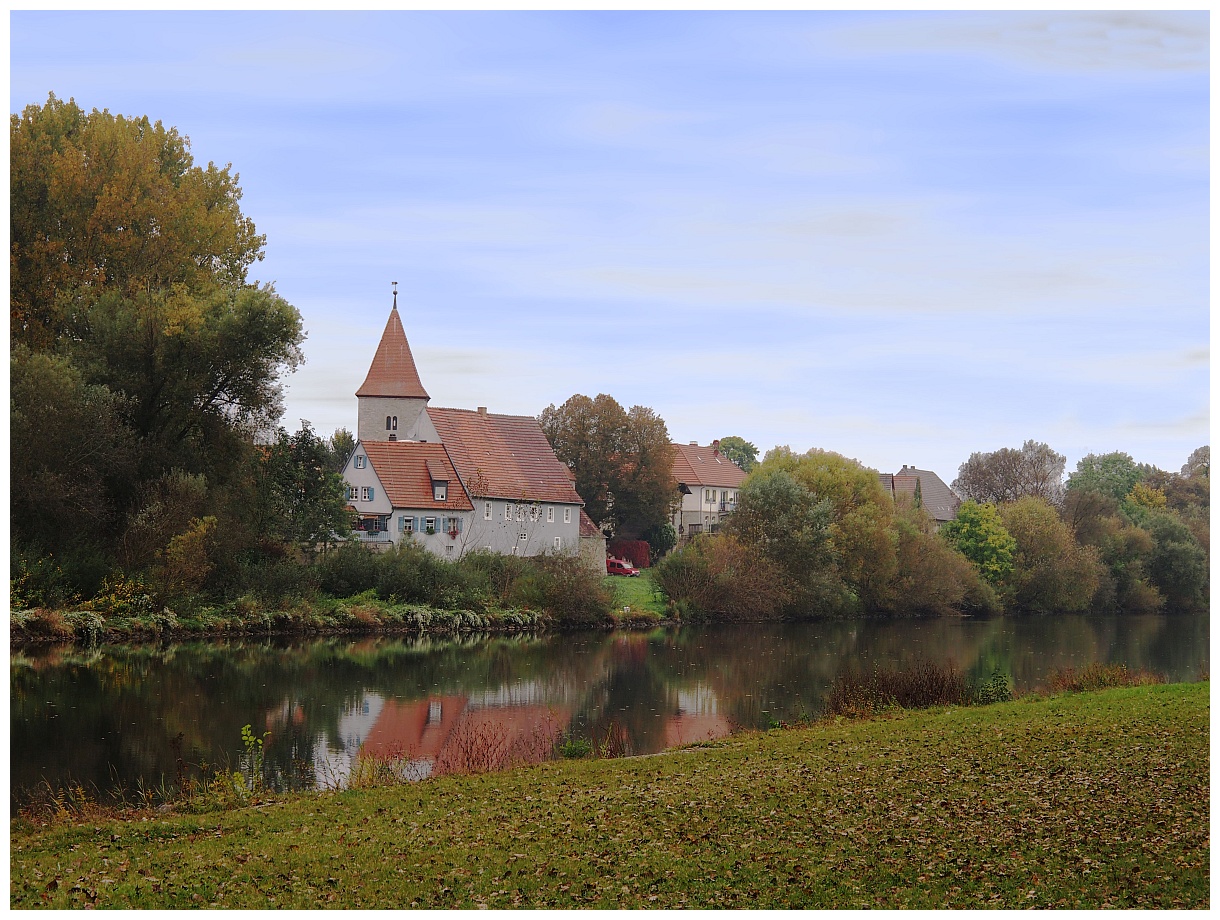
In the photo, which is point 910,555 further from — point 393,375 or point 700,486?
point 700,486

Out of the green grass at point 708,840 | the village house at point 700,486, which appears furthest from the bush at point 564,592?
the village house at point 700,486

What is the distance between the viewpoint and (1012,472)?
91938 millimetres

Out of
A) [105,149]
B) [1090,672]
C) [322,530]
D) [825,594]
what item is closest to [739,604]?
[825,594]

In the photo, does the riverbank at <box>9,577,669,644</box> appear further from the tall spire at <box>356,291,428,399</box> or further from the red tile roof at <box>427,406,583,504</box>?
the tall spire at <box>356,291,428,399</box>

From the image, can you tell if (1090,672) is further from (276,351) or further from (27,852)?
(276,351)

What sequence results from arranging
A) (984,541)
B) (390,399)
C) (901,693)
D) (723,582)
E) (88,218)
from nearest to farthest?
(901,693), (88,218), (723,582), (984,541), (390,399)

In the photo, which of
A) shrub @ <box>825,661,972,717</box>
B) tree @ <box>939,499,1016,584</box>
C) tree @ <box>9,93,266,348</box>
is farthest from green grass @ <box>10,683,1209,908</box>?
tree @ <box>939,499,1016,584</box>

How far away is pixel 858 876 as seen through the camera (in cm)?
904

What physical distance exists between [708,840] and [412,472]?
45.8m

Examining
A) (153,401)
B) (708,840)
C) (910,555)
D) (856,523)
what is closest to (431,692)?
(153,401)

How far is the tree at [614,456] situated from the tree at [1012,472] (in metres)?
30.8

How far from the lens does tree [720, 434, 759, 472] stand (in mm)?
138625

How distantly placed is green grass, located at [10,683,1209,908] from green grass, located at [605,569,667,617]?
3453 centimetres

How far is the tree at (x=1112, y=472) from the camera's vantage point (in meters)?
104
